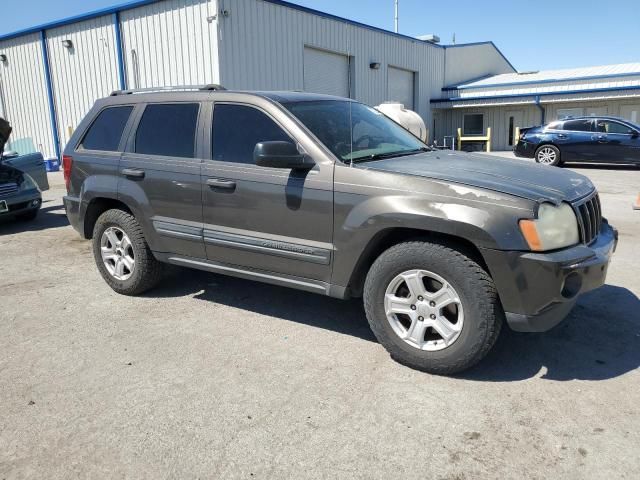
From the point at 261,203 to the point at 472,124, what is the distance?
28.3 metres

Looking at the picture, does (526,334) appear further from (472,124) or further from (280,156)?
(472,124)

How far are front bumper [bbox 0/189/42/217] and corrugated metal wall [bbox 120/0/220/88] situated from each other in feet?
25.6

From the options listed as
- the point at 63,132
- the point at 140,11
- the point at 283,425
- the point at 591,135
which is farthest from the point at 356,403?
the point at 63,132

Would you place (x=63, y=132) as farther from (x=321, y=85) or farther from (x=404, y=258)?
(x=404, y=258)

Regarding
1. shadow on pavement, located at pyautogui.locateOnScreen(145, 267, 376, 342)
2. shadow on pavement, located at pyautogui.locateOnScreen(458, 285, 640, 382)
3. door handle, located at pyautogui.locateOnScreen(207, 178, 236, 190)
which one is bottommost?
shadow on pavement, located at pyautogui.locateOnScreen(458, 285, 640, 382)

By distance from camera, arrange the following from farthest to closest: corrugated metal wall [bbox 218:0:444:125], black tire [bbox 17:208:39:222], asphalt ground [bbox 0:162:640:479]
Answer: corrugated metal wall [bbox 218:0:444:125], black tire [bbox 17:208:39:222], asphalt ground [bbox 0:162:640:479]

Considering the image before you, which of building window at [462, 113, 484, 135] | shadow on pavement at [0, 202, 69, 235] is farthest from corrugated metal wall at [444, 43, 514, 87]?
shadow on pavement at [0, 202, 69, 235]

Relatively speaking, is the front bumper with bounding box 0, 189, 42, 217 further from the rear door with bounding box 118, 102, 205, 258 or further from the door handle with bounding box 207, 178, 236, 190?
the door handle with bounding box 207, 178, 236, 190

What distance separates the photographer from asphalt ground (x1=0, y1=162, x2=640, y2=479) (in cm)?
261

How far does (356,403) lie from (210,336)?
4.82 ft

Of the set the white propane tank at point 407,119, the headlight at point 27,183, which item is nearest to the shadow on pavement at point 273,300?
the headlight at point 27,183

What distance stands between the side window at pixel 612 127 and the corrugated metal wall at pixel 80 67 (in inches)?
615

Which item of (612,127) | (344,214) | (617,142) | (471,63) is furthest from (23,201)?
(471,63)

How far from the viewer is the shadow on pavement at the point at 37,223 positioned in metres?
8.80
